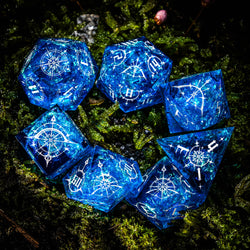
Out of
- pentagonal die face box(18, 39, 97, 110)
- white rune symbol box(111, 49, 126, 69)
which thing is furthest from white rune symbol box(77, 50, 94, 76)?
white rune symbol box(111, 49, 126, 69)

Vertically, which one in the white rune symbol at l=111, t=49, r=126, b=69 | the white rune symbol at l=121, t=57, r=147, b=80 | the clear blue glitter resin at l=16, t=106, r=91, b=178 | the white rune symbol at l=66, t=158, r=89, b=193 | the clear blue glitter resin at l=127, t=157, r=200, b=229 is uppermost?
the white rune symbol at l=111, t=49, r=126, b=69

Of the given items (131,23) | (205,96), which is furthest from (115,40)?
(205,96)

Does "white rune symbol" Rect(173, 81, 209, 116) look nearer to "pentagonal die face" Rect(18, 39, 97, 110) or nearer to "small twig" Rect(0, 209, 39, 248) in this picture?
"pentagonal die face" Rect(18, 39, 97, 110)

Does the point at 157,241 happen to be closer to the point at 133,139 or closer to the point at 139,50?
the point at 133,139

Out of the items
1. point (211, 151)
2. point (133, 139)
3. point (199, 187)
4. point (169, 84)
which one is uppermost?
point (169, 84)

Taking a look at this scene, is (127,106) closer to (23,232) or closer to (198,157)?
(198,157)

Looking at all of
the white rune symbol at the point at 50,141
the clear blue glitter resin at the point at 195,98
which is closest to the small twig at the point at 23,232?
the white rune symbol at the point at 50,141
